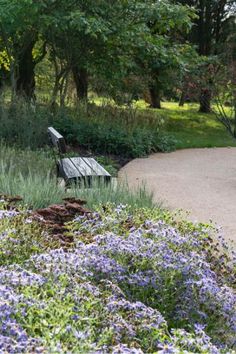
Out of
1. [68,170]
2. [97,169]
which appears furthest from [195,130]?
[68,170]

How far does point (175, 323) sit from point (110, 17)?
11.2 metres

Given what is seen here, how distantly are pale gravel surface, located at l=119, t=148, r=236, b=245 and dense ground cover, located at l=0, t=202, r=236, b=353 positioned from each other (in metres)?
2.73

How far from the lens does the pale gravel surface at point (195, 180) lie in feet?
23.9

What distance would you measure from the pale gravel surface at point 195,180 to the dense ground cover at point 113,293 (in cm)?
273

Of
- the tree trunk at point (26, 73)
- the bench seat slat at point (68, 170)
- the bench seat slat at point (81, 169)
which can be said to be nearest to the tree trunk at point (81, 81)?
the tree trunk at point (26, 73)

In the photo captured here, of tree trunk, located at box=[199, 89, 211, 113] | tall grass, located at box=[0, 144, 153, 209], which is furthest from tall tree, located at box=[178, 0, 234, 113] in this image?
tall grass, located at box=[0, 144, 153, 209]

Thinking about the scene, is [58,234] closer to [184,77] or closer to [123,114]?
[123,114]

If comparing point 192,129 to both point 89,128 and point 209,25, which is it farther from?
point 89,128

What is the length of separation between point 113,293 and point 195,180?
22.8 ft

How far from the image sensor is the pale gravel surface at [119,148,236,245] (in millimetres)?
7296

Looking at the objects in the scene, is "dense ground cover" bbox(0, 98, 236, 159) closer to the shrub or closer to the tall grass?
the shrub

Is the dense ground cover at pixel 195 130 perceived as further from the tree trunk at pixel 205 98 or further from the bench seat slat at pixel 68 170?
the bench seat slat at pixel 68 170

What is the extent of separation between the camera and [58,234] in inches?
182

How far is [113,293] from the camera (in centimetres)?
296
